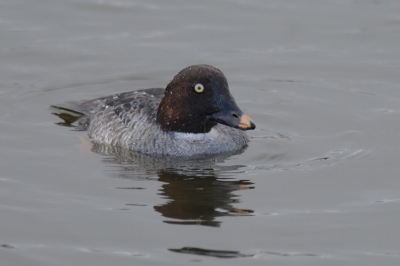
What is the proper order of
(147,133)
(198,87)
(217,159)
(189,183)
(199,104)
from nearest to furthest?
(189,183), (198,87), (199,104), (217,159), (147,133)

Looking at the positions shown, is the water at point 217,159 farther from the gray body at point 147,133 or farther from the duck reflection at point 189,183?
the gray body at point 147,133

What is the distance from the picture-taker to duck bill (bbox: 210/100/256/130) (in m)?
10.4

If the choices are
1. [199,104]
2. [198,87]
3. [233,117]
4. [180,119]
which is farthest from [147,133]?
[233,117]

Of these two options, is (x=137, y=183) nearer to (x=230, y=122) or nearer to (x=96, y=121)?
(x=230, y=122)

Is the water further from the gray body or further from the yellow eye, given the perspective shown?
the yellow eye

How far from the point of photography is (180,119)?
1122cm

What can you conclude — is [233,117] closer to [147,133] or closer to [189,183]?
[189,183]

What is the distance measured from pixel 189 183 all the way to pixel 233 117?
1.19 meters

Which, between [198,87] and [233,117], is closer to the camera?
Result: [233,117]

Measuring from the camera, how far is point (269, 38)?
15867mm

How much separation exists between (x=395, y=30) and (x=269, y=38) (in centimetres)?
281

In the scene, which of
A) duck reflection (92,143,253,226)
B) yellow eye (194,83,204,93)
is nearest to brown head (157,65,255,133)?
yellow eye (194,83,204,93)

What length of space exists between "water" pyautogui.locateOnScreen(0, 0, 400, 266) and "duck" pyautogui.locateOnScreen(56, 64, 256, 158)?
0.36 m

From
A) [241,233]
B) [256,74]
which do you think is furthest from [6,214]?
[256,74]
